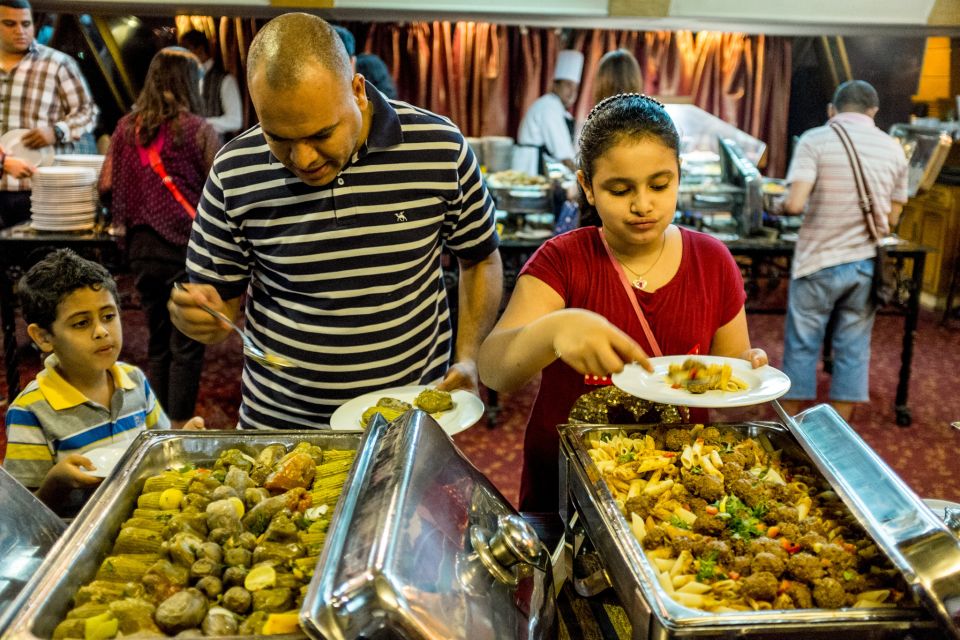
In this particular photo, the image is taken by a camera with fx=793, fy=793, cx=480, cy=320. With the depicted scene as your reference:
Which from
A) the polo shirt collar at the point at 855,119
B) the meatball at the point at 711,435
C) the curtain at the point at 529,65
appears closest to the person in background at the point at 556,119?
the curtain at the point at 529,65

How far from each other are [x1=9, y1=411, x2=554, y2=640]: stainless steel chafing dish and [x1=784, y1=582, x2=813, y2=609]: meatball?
0.31 meters

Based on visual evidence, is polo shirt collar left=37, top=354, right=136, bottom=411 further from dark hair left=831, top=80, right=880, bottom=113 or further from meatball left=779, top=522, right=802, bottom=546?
dark hair left=831, top=80, right=880, bottom=113

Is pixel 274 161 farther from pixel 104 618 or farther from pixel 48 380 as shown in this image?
pixel 104 618

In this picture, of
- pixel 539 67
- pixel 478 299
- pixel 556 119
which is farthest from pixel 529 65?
pixel 478 299

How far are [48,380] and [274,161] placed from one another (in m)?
0.74

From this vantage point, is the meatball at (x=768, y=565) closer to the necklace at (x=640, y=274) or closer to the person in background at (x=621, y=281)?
the person in background at (x=621, y=281)

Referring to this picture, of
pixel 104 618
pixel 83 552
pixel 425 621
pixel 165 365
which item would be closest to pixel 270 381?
pixel 83 552

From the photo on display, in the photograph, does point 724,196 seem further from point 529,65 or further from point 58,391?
point 58,391

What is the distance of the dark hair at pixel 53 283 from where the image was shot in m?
1.90

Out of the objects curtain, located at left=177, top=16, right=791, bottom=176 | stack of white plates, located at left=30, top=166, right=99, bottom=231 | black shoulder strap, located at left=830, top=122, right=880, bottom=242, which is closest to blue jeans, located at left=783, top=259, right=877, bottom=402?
black shoulder strap, located at left=830, top=122, right=880, bottom=242

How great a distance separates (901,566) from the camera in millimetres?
956

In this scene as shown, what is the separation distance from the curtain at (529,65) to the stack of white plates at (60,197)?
305 cm

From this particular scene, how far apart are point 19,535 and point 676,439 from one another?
990mm

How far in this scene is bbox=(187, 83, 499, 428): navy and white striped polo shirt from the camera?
174 centimetres
